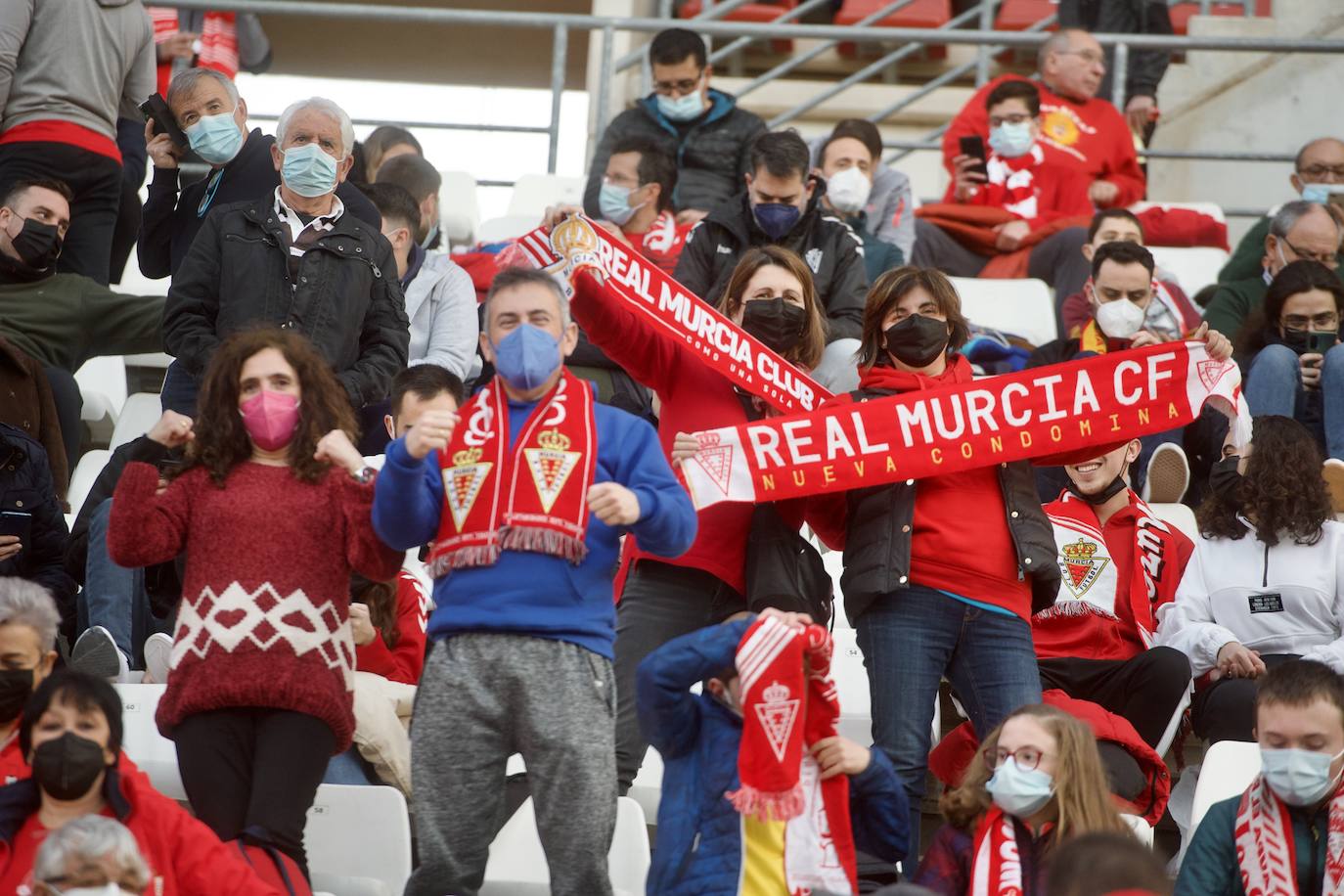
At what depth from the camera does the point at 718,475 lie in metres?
5.11

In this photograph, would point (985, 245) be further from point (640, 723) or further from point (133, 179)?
point (640, 723)

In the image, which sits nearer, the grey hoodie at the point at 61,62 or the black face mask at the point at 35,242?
the black face mask at the point at 35,242

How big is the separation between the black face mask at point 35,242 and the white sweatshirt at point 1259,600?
370 cm

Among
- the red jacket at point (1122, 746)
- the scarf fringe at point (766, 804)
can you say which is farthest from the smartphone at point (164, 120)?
the scarf fringe at point (766, 804)

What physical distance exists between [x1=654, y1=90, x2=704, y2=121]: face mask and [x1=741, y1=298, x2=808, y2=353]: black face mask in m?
3.55

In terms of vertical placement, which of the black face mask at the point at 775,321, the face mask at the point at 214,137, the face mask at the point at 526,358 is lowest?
the face mask at the point at 526,358

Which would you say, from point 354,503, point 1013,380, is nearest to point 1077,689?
point 1013,380

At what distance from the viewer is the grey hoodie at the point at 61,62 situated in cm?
751

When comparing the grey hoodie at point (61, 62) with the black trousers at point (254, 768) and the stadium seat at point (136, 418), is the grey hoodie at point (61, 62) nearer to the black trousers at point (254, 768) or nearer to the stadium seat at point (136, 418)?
the stadium seat at point (136, 418)

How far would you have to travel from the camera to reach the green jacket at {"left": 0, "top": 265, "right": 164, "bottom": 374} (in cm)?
673

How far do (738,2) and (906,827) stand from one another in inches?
Result: 289

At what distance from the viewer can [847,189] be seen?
8.20 meters

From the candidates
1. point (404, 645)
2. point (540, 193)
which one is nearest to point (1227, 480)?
point (404, 645)

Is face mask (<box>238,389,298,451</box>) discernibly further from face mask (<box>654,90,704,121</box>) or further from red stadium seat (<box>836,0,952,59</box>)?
red stadium seat (<box>836,0,952,59</box>)
